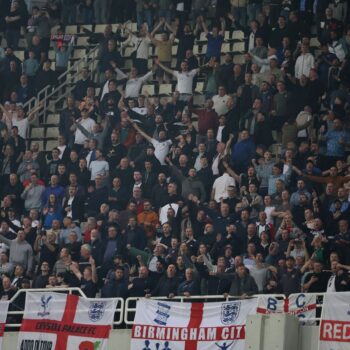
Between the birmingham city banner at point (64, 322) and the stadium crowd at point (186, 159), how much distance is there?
0.78 metres

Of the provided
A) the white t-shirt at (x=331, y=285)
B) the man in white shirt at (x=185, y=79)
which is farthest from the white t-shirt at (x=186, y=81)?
the white t-shirt at (x=331, y=285)

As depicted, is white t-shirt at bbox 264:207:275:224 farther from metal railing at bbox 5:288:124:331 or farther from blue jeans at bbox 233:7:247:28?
blue jeans at bbox 233:7:247:28

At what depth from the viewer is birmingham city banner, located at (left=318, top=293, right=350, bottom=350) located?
26.7 m

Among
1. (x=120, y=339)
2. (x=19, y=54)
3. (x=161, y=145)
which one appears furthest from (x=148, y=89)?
(x=120, y=339)

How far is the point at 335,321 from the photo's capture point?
87.9 ft

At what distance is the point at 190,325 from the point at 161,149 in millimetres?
6966

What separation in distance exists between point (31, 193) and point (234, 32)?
6248 mm

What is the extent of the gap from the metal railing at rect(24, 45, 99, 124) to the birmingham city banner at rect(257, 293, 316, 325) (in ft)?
41.2

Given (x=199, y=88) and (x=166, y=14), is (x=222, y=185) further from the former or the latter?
(x=166, y=14)

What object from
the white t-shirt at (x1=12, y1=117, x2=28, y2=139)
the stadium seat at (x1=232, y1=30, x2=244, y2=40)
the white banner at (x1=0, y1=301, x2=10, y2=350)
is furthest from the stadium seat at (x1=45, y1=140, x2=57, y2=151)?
the white banner at (x1=0, y1=301, x2=10, y2=350)

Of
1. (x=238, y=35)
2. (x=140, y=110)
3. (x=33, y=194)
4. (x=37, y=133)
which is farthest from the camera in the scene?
(x=37, y=133)

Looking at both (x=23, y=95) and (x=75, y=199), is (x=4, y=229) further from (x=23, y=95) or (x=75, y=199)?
(x=23, y=95)

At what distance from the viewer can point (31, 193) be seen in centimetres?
3494

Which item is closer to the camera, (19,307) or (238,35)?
(19,307)
